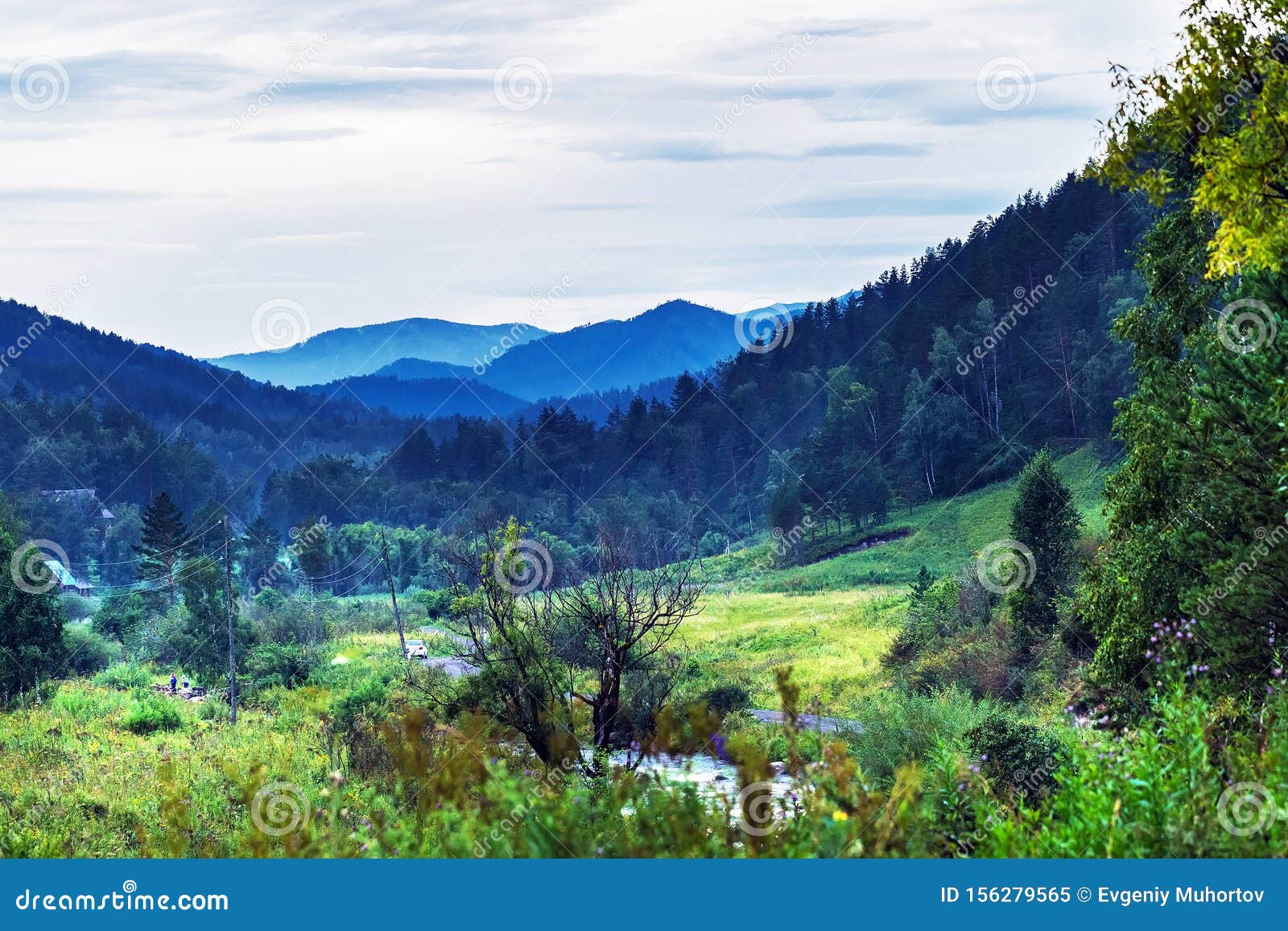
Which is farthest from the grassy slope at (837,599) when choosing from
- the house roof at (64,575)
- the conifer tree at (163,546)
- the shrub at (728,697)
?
the house roof at (64,575)

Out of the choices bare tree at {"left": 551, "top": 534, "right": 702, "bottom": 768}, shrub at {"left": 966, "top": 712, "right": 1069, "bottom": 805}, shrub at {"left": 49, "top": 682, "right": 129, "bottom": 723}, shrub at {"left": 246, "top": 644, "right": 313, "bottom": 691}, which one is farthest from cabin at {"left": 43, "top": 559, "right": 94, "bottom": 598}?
shrub at {"left": 966, "top": 712, "right": 1069, "bottom": 805}

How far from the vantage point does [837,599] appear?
46688 mm

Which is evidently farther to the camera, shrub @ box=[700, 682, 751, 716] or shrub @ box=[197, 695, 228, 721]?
shrub @ box=[197, 695, 228, 721]

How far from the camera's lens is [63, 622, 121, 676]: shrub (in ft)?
124

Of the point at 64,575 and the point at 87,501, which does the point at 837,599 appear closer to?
the point at 64,575

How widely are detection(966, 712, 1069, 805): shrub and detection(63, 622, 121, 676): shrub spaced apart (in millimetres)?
32415

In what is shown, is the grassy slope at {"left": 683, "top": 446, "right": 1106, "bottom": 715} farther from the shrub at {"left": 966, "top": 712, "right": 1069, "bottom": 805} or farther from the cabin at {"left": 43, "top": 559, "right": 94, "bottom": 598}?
the cabin at {"left": 43, "top": 559, "right": 94, "bottom": 598}

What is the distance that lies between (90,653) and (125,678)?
545 cm

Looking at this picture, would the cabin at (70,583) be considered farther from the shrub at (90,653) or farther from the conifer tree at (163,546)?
the shrub at (90,653)

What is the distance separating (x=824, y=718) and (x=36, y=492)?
8219cm

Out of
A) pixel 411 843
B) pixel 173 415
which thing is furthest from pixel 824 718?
pixel 173 415

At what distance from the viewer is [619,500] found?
78.6m

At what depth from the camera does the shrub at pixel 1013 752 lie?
32.1 feet

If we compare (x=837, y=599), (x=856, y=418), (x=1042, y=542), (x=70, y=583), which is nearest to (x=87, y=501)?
(x=70, y=583)
